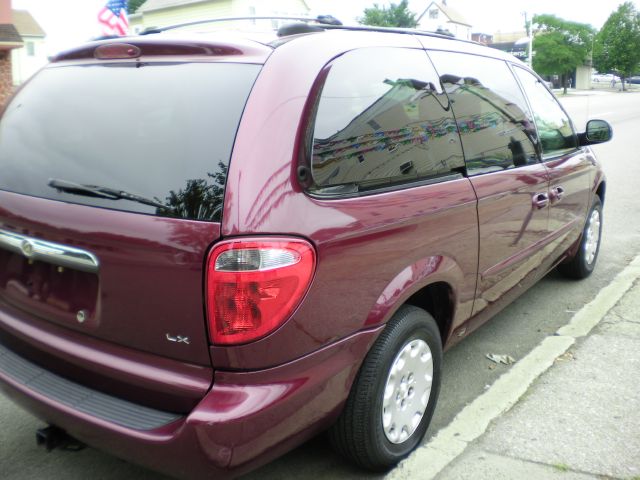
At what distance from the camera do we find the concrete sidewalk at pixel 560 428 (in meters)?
2.74

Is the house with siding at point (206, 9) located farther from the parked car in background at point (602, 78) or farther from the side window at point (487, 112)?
the parked car in background at point (602, 78)

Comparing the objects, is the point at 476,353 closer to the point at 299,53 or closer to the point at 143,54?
the point at 299,53

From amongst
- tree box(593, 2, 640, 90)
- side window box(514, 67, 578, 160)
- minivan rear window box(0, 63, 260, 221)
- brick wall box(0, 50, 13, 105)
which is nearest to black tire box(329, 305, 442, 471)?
minivan rear window box(0, 63, 260, 221)

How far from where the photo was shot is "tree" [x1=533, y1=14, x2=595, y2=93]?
62.2 metres

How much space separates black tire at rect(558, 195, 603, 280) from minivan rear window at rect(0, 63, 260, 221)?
3.73 m

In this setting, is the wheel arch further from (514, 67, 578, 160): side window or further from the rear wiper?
(514, 67, 578, 160): side window

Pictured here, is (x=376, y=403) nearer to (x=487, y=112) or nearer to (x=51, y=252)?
(x=51, y=252)

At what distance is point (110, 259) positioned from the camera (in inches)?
87.9

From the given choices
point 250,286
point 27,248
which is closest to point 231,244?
point 250,286

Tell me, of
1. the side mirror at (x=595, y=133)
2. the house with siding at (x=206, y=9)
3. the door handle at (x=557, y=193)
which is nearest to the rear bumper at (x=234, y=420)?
the door handle at (x=557, y=193)

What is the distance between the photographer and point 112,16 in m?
9.74

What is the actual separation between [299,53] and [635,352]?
283 cm

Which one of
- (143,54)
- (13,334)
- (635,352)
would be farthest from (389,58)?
(635,352)

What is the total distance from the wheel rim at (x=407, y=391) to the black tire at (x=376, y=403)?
16 millimetres
